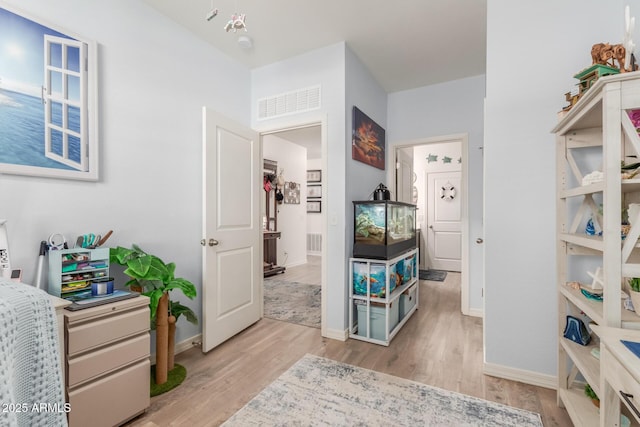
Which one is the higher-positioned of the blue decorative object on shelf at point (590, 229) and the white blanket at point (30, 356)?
the blue decorative object on shelf at point (590, 229)

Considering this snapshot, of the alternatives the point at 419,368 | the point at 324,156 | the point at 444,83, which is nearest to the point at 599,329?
the point at 419,368

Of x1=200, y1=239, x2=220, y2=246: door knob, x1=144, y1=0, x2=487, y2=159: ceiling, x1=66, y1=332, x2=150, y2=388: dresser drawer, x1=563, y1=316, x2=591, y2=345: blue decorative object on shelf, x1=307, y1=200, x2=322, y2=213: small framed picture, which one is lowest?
x1=66, y1=332, x2=150, y2=388: dresser drawer

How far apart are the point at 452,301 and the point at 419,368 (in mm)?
1906

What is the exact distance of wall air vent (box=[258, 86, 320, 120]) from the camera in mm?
2826

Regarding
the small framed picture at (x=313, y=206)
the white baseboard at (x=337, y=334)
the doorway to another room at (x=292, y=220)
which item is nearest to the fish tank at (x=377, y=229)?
the white baseboard at (x=337, y=334)

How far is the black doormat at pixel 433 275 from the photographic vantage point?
5.07 meters

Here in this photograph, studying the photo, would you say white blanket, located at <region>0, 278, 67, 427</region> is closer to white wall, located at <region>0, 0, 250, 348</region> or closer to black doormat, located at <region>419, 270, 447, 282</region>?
white wall, located at <region>0, 0, 250, 348</region>

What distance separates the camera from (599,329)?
3.64ft

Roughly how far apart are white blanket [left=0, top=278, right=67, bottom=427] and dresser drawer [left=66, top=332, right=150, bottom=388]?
847 millimetres

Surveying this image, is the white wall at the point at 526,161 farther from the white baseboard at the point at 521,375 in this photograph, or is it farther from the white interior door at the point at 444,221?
the white interior door at the point at 444,221

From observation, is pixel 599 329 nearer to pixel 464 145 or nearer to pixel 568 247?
pixel 568 247

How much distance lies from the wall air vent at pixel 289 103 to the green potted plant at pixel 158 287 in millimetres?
1789

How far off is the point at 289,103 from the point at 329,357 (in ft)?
7.71

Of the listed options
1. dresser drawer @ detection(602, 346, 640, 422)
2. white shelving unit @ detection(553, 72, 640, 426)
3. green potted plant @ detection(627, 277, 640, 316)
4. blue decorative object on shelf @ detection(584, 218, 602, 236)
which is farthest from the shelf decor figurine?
dresser drawer @ detection(602, 346, 640, 422)
